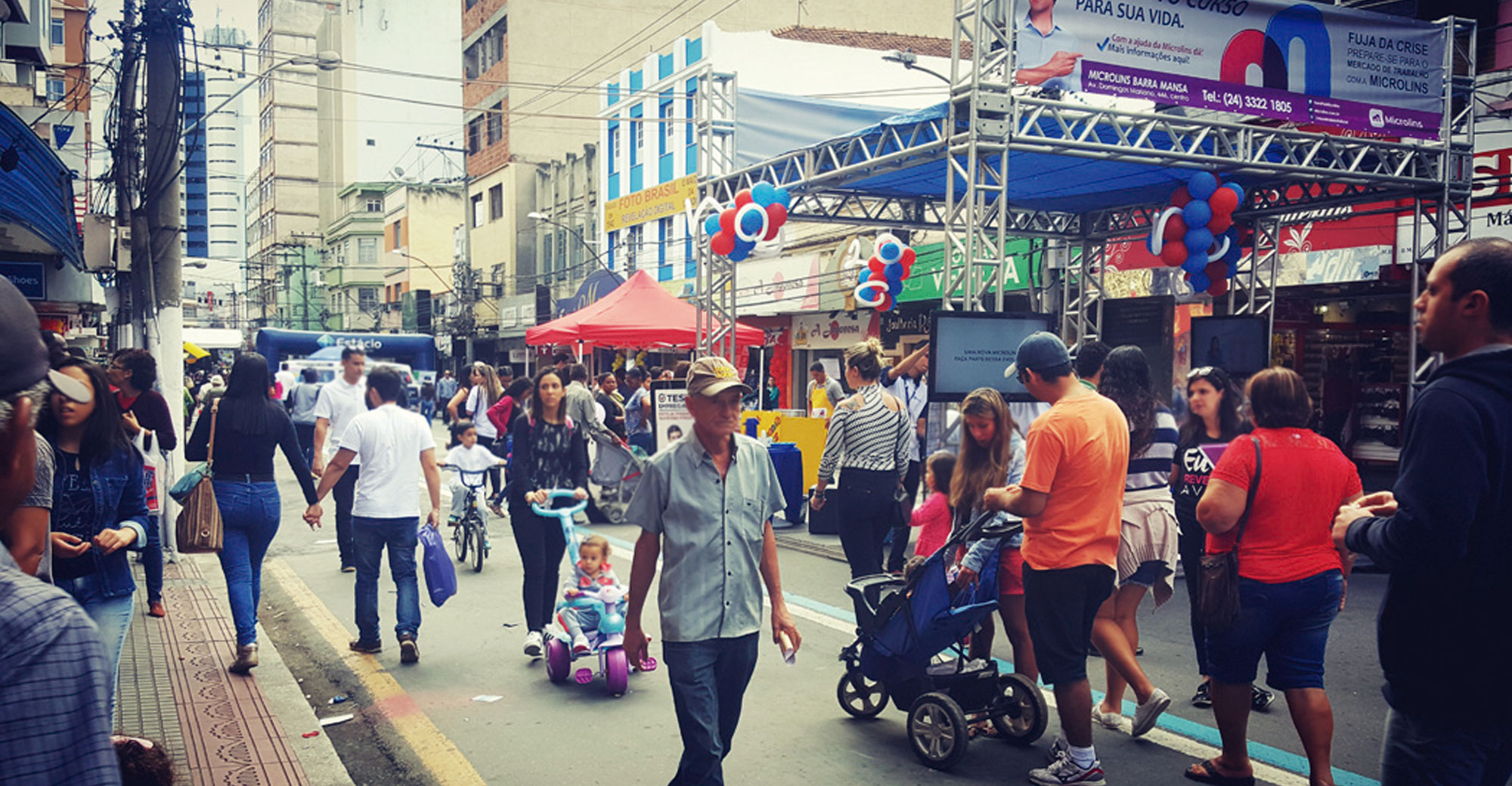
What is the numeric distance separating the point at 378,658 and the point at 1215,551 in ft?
16.1

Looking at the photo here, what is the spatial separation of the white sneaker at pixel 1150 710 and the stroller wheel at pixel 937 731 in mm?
881

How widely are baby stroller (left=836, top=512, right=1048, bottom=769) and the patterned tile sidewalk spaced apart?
263 centimetres

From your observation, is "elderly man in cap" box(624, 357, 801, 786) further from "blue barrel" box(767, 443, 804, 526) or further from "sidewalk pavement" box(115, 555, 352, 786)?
"blue barrel" box(767, 443, 804, 526)

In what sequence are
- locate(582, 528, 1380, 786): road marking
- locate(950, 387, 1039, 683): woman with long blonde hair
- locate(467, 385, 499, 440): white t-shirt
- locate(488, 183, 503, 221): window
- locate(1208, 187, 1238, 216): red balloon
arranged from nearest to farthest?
locate(582, 528, 1380, 786): road marking < locate(950, 387, 1039, 683): woman with long blonde hair < locate(1208, 187, 1238, 216): red balloon < locate(467, 385, 499, 440): white t-shirt < locate(488, 183, 503, 221): window

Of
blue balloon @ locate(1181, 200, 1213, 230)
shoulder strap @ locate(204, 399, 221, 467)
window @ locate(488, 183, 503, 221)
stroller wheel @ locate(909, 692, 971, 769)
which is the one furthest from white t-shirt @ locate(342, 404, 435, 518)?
window @ locate(488, 183, 503, 221)

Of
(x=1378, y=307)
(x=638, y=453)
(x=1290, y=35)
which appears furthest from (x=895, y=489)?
(x=1378, y=307)

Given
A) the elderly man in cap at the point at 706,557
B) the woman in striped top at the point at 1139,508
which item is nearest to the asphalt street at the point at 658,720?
the woman in striped top at the point at 1139,508

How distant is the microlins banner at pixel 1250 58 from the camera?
29.7 feet

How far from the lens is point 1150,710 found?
16.3ft

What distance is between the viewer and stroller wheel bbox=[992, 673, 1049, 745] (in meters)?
4.91

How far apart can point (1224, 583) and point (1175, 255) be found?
26.1 ft

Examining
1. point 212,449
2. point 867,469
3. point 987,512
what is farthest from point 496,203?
point 987,512

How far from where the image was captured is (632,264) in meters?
35.9

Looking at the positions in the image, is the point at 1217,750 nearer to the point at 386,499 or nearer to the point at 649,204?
the point at 386,499
